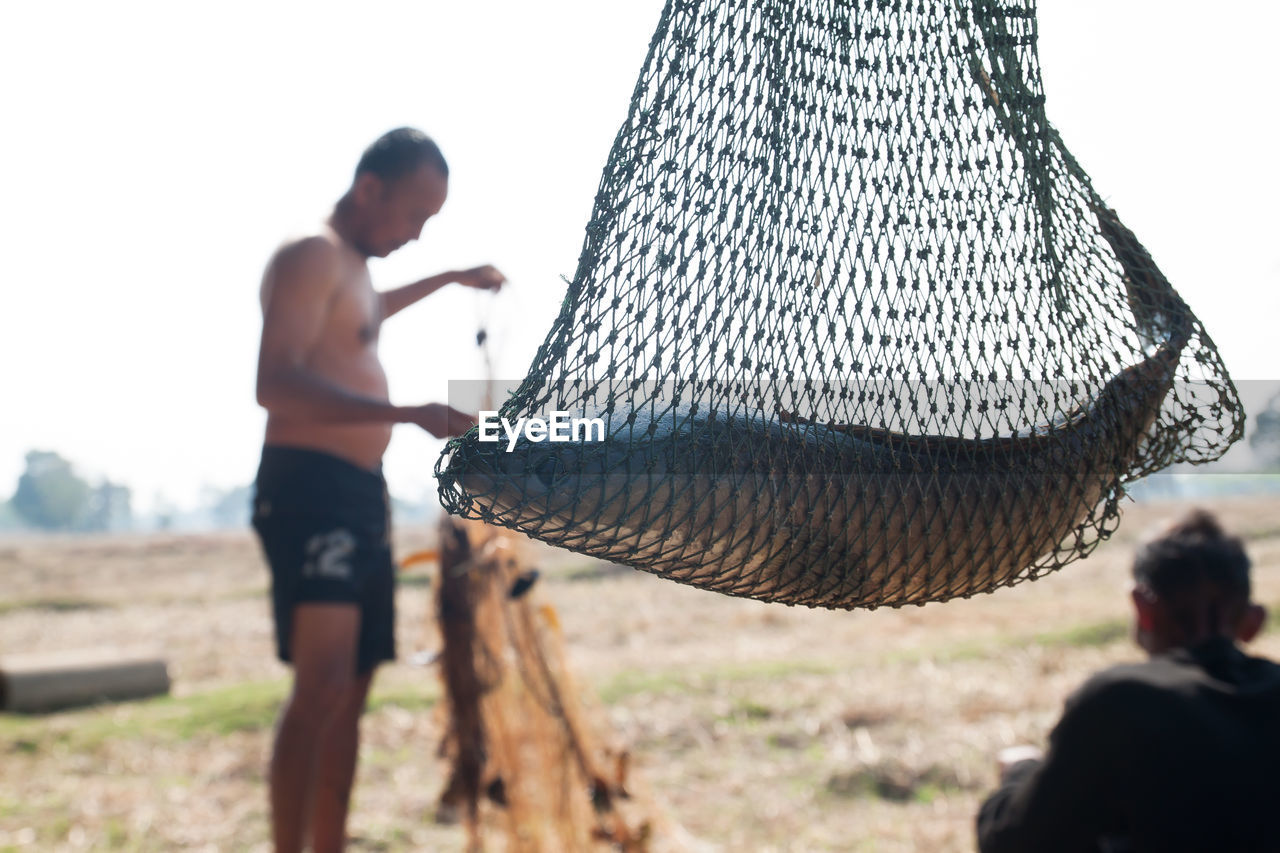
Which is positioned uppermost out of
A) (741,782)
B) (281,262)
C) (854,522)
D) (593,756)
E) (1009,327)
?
(281,262)

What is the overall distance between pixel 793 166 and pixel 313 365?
1.43m

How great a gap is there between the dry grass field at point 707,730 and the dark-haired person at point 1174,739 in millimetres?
1796

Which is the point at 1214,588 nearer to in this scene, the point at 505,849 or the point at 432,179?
the point at 432,179

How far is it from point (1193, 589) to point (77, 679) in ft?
20.9

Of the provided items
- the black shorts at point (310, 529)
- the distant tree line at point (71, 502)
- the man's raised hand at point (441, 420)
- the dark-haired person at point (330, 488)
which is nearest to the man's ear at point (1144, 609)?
the man's raised hand at point (441, 420)

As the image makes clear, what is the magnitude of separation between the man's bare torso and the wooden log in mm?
4609

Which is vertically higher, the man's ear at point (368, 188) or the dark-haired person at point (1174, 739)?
the man's ear at point (368, 188)

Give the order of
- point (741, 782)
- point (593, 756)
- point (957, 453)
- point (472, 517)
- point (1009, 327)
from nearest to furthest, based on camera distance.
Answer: point (472, 517), point (957, 453), point (1009, 327), point (593, 756), point (741, 782)

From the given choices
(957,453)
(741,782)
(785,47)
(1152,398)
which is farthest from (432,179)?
(741,782)

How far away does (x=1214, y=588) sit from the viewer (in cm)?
194

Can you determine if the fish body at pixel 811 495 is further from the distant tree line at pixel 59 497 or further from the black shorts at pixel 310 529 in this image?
the distant tree line at pixel 59 497

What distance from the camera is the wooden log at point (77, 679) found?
6164 mm

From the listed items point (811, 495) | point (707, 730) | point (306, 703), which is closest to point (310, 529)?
point (306, 703)

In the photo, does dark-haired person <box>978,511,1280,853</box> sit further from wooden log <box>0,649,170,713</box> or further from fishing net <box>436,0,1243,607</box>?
wooden log <box>0,649,170,713</box>
